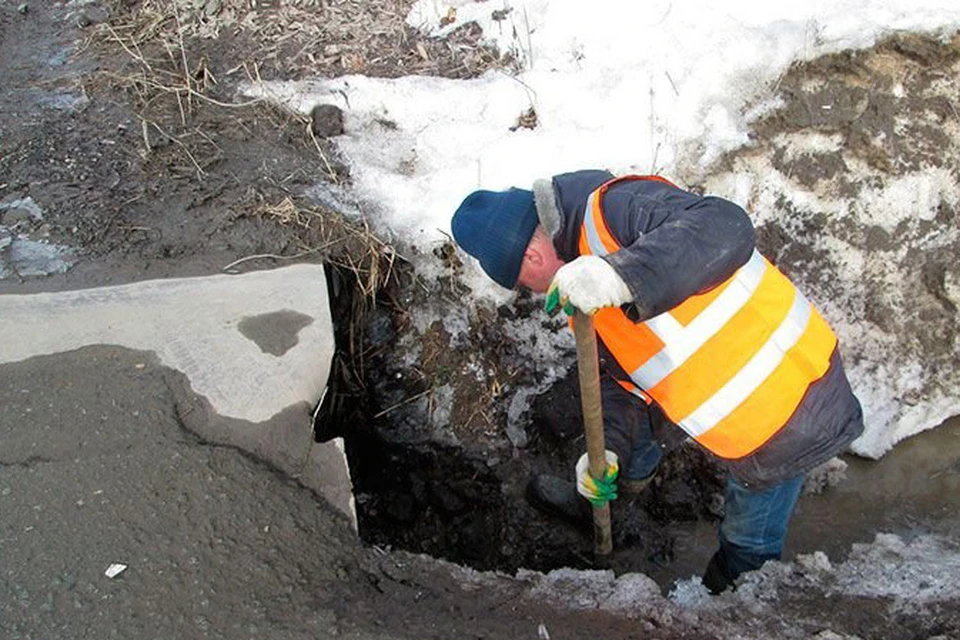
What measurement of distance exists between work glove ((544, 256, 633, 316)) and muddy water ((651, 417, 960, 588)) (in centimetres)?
179

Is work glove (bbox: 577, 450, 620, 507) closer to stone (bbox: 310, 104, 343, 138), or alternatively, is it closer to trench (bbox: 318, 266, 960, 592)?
trench (bbox: 318, 266, 960, 592)

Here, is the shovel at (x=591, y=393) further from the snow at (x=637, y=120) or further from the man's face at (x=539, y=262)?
the snow at (x=637, y=120)

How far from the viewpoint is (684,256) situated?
79.9 inches

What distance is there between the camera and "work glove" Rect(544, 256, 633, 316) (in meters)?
1.96

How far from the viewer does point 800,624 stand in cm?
229

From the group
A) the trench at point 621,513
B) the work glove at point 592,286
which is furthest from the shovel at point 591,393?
the trench at point 621,513

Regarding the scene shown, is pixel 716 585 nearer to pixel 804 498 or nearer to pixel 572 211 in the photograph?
pixel 804 498

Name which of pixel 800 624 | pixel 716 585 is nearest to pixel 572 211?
pixel 800 624

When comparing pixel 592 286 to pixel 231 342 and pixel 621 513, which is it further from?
pixel 621 513

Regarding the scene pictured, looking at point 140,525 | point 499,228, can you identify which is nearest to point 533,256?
point 499,228

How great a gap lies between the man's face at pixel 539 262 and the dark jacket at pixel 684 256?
0.03m

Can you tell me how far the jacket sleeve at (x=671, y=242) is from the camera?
200 cm

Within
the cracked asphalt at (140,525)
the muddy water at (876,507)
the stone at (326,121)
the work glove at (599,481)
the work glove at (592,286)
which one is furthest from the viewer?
the stone at (326,121)

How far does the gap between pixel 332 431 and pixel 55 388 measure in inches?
38.3
